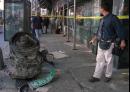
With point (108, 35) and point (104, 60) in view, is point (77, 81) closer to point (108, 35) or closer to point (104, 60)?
point (104, 60)

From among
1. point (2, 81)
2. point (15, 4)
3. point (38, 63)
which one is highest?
point (15, 4)

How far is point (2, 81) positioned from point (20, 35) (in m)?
1.32

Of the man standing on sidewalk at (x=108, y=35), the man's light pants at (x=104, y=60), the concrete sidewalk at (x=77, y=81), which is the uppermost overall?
the man standing on sidewalk at (x=108, y=35)

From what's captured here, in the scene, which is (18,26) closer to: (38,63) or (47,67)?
(47,67)

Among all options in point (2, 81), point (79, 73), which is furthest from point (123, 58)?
point (2, 81)

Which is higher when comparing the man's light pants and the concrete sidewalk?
the man's light pants

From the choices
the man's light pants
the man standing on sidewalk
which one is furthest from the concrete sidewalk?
the man standing on sidewalk

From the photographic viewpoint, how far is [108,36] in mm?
5887

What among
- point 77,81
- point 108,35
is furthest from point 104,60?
point 77,81

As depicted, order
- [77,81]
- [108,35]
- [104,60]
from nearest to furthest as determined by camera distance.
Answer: [108,35]
[104,60]
[77,81]

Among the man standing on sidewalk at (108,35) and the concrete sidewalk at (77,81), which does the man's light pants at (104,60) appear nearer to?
the man standing on sidewalk at (108,35)

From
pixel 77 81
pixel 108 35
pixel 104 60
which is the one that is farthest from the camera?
pixel 77 81

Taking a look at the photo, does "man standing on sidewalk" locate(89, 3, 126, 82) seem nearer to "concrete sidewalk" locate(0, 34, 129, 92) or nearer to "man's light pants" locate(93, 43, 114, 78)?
"man's light pants" locate(93, 43, 114, 78)

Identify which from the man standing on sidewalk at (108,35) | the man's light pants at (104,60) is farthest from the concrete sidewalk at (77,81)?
the man standing on sidewalk at (108,35)
